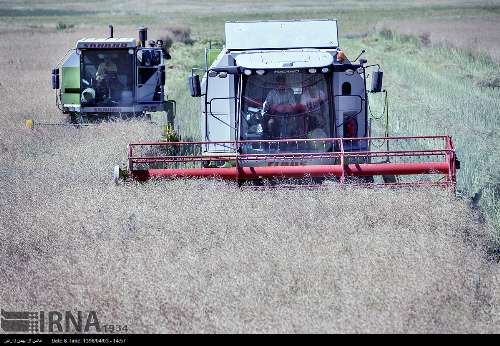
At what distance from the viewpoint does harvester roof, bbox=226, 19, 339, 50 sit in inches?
518

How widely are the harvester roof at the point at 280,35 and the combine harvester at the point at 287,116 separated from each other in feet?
0.05

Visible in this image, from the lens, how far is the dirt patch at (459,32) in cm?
3816

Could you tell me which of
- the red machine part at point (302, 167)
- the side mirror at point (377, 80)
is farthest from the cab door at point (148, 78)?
the side mirror at point (377, 80)

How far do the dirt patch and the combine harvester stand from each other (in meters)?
20.7

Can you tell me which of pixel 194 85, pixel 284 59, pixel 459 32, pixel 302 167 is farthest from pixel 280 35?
pixel 459 32

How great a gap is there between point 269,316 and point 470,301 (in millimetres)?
1570

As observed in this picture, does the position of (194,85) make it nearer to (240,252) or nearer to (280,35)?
(280,35)

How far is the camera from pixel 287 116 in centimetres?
1236

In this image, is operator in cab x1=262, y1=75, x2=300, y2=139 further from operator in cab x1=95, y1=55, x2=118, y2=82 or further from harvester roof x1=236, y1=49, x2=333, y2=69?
operator in cab x1=95, y1=55, x2=118, y2=82

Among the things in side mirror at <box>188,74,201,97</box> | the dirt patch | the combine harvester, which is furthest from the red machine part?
the dirt patch

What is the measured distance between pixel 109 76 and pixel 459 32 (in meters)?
30.9

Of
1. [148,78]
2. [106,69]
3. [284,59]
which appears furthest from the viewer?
[148,78]
